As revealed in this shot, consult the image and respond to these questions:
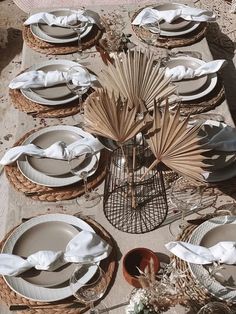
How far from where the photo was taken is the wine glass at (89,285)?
1.57 m

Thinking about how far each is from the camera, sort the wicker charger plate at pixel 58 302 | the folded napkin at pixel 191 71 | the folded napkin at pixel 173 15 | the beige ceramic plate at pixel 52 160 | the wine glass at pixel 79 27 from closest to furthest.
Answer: the wicker charger plate at pixel 58 302 < the beige ceramic plate at pixel 52 160 < the folded napkin at pixel 191 71 < the wine glass at pixel 79 27 < the folded napkin at pixel 173 15

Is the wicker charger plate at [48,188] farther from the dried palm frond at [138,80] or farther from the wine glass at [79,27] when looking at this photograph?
the wine glass at [79,27]

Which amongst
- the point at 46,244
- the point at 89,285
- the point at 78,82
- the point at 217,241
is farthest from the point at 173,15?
the point at 89,285

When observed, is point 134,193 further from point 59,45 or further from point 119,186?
point 59,45

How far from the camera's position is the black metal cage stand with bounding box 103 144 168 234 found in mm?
1866

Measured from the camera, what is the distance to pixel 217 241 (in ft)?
5.73

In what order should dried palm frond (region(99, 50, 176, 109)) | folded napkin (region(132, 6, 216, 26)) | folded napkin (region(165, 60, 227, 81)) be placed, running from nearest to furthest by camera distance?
dried palm frond (region(99, 50, 176, 109))
folded napkin (region(165, 60, 227, 81))
folded napkin (region(132, 6, 216, 26))

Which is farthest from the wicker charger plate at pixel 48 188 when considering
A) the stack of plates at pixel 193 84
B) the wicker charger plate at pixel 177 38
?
the wicker charger plate at pixel 177 38

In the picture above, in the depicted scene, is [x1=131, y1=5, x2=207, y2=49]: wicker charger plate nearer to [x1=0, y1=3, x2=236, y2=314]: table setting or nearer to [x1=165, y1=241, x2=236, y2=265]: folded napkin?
[x1=0, y1=3, x2=236, y2=314]: table setting

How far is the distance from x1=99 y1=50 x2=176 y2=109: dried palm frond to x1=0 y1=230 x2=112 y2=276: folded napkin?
0.54 metres

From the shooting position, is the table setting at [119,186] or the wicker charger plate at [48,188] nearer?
the table setting at [119,186]

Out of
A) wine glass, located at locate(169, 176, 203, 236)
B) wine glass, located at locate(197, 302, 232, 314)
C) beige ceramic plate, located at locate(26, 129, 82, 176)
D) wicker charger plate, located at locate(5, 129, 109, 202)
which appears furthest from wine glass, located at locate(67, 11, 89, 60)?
wine glass, located at locate(197, 302, 232, 314)

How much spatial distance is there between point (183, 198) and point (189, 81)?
0.75 m

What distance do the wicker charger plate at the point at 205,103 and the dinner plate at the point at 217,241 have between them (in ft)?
2.03
